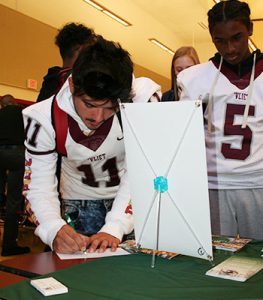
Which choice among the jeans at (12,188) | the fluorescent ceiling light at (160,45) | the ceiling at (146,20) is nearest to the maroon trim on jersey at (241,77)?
the jeans at (12,188)

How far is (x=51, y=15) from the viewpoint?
213 inches

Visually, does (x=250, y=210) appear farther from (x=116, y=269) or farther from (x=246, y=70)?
(x=116, y=269)

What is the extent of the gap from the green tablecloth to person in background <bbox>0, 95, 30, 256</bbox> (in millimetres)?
2469

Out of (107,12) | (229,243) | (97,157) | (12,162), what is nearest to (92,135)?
(97,157)

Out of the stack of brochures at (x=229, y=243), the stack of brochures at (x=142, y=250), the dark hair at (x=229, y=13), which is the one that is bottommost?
the stack of brochures at (x=142, y=250)

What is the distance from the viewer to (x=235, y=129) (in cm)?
145

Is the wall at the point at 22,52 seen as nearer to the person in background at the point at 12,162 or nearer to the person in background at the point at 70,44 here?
the person in background at the point at 12,162

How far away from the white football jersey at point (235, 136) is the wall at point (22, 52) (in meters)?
3.64

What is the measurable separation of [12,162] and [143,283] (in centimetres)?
266

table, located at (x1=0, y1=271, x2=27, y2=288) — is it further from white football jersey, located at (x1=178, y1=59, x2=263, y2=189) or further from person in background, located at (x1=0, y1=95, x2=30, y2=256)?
person in background, located at (x1=0, y1=95, x2=30, y2=256)

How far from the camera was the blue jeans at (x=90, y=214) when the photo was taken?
1.43 m

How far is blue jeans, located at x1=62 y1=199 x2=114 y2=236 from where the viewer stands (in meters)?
1.43

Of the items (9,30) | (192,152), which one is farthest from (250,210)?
(9,30)

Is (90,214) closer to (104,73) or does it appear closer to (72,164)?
(72,164)
